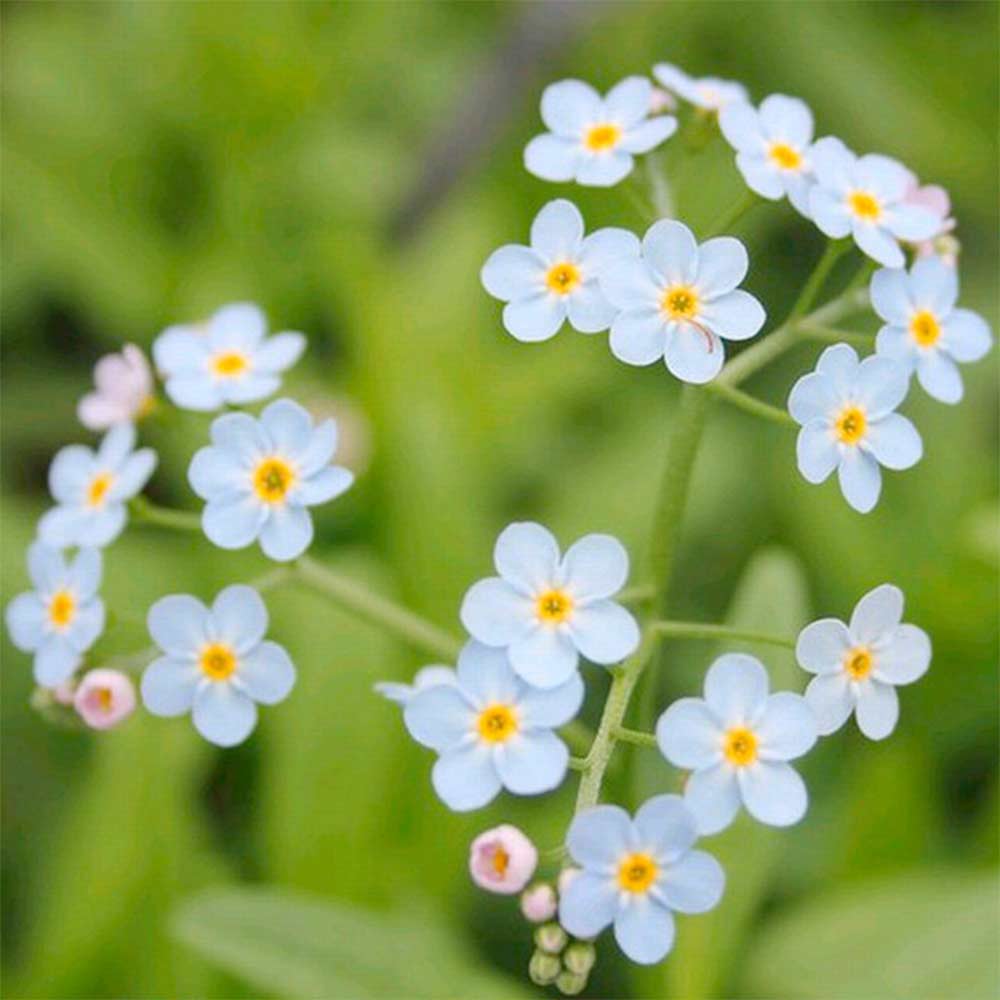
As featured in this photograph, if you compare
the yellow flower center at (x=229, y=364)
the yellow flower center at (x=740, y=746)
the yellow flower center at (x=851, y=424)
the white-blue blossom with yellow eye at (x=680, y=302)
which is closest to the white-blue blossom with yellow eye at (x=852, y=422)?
the yellow flower center at (x=851, y=424)

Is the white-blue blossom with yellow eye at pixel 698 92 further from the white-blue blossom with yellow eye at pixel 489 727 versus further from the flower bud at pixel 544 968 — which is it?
the flower bud at pixel 544 968

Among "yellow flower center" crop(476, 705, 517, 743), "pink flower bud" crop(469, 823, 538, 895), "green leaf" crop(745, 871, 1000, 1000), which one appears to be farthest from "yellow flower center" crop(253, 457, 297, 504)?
"green leaf" crop(745, 871, 1000, 1000)

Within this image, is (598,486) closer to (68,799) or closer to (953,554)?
(953,554)

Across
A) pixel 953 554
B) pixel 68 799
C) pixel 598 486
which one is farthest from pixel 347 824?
pixel 953 554

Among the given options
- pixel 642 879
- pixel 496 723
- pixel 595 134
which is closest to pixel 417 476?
pixel 595 134

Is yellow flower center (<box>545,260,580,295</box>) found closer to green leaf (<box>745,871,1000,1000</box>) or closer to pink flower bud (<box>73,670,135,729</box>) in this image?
pink flower bud (<box>73,670,135,729</box>)
